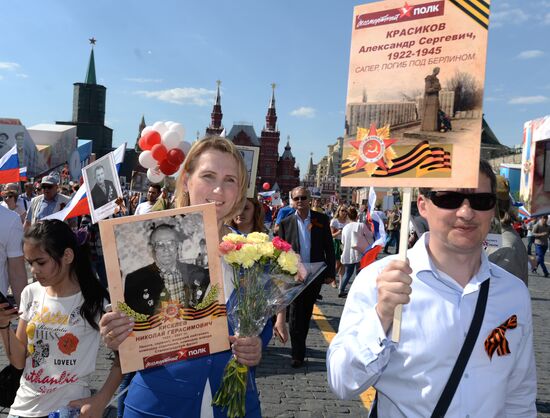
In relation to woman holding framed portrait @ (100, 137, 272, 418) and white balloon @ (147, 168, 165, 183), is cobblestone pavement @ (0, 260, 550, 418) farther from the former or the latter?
woman holding framed portrait @ (100, 137, 272, 418)

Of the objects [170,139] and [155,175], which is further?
[155,175]

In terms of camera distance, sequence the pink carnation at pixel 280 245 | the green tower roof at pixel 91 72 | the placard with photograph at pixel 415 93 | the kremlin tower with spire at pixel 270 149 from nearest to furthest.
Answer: the placard with photograph at pixel 415 93
the pink carnation at pixel 280 245
the kremlin tower with spire at pixel 270 149
the green tower roof at pixel 91 72

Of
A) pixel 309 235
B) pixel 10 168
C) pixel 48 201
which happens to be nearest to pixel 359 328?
pixel 309 235

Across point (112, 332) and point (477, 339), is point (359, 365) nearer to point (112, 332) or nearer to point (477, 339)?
point (477, 339)

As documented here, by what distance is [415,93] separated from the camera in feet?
6.01

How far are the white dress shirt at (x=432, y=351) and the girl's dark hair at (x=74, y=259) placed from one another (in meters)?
1.45

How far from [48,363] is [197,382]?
1011mm

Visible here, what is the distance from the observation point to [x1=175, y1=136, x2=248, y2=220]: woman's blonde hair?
2387 mm

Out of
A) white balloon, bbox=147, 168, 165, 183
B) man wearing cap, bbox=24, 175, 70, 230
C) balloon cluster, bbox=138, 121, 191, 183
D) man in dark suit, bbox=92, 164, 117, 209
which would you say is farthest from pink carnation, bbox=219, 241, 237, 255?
man wearing cap, bbox=24, 175, 70, 230

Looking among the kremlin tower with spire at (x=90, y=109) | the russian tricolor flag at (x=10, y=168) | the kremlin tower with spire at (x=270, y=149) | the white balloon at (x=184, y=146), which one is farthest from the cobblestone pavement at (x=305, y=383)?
the kremlin tower with spire at (x=90, y=109)

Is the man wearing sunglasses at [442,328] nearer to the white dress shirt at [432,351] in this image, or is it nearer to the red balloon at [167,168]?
the white dress shirt at [432,351]

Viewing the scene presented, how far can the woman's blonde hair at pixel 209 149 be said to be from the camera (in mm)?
2387

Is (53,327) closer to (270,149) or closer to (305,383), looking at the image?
(305,383)

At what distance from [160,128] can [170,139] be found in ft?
0.64
